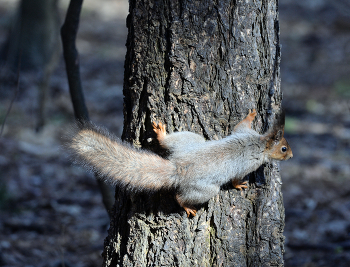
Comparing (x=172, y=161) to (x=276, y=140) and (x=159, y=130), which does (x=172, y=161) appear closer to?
(x=159, y=130)

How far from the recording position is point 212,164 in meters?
2.04

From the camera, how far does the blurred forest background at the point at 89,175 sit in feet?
12.7

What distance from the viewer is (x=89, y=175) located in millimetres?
5461

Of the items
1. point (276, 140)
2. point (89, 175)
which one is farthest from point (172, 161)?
point (89, 175)

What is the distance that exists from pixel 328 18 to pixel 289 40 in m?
2.01

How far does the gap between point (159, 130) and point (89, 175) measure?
12.3 feet

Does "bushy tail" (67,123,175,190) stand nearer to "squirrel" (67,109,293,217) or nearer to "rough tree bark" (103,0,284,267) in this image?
"squirrel" (67,109,293,217)

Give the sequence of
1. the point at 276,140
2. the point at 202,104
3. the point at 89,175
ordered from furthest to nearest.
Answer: the point at 89,175
the point at 276,140
the point at 202,104

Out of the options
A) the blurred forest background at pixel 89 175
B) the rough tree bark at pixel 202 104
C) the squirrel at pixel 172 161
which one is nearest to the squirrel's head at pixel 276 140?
the rough tree bark at pixel 202 104

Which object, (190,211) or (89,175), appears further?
(89,175)

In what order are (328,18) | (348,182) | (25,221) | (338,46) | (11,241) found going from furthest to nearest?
1. (328,18)
2. (338,46)
3. (348,182)
4. (25,221)
5. (11,241)

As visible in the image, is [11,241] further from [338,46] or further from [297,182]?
[338,46]

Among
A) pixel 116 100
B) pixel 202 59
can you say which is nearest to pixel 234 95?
pixel 202 59

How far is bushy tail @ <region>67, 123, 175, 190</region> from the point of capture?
6.49ft
